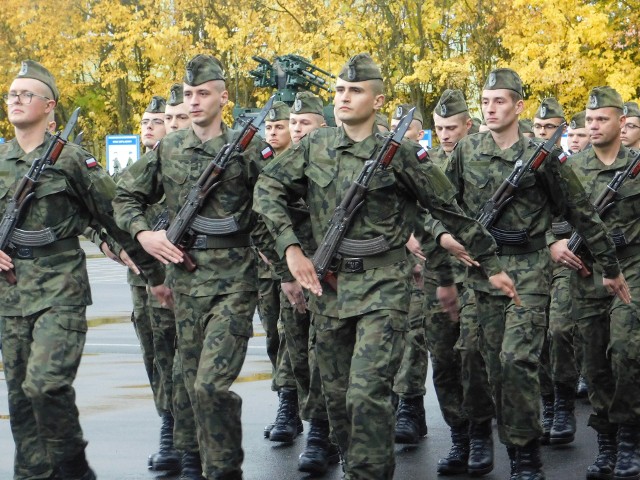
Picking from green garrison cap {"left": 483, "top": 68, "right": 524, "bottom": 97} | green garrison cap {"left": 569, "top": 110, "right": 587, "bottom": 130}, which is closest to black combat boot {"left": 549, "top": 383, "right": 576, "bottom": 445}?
green garrison cap {"left": 483, "top": 68, "right": 524, "bottom": 97}

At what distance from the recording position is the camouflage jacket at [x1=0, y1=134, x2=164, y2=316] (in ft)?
25.8

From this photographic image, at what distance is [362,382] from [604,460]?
2.25 m

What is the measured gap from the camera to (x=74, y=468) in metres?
7.84

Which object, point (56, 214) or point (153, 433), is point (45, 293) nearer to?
point (56, 214)

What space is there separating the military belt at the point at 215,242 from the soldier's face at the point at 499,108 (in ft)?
6.04

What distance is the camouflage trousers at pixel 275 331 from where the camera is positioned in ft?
34.3

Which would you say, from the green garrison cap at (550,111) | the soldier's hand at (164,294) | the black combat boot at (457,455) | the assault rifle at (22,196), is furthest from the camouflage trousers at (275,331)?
the green garrison cap at (550,111)

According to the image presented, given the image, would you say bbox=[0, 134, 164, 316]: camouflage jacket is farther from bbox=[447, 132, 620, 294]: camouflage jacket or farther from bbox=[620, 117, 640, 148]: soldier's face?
bbox=[620, 117, 640, 148]: soldier's face

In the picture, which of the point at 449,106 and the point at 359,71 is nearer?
the point at 359,71

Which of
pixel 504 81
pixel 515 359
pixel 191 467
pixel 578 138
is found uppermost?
pixel 504 81

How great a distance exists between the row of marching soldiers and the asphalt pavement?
0.24m

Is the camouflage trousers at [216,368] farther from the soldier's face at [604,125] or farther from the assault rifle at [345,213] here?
the soldier's face at [604,125]

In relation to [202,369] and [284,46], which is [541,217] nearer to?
[202,369]

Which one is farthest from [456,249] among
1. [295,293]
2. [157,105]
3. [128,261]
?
[157,105]
